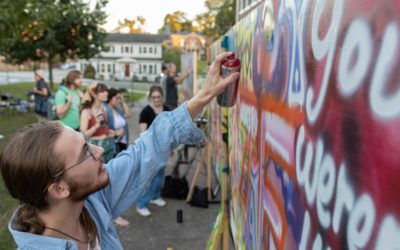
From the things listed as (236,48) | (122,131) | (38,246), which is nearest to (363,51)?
(38,246)

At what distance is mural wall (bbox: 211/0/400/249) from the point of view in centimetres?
85

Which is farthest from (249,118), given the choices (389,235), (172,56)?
(172,56)

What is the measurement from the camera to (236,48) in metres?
3.13

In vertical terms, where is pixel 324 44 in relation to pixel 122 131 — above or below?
above

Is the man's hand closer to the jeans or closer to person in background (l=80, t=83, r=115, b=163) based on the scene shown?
person in background (l=80, t=83, r=115, b=163)

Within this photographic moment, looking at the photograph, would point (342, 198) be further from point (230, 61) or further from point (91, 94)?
point (91, 94)

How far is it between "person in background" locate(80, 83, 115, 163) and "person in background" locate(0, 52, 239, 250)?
10.0 ft

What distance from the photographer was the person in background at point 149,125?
5.37 metres

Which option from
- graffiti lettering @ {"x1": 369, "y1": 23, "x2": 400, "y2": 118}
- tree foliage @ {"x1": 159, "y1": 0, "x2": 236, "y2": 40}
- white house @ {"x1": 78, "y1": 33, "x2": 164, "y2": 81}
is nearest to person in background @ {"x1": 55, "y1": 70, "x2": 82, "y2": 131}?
graffiti lettering @ {"x1": 369, "y1": 23, "x2": 400, "y2": 118}

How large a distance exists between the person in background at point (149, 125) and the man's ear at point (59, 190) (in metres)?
3.71

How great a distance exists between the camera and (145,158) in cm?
199

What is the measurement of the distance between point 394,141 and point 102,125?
4597 millimetres

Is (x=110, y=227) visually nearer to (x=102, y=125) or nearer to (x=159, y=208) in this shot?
(x=102, y=125)

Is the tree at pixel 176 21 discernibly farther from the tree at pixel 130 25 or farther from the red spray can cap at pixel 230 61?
the red spray can cap at pixel 230 61
